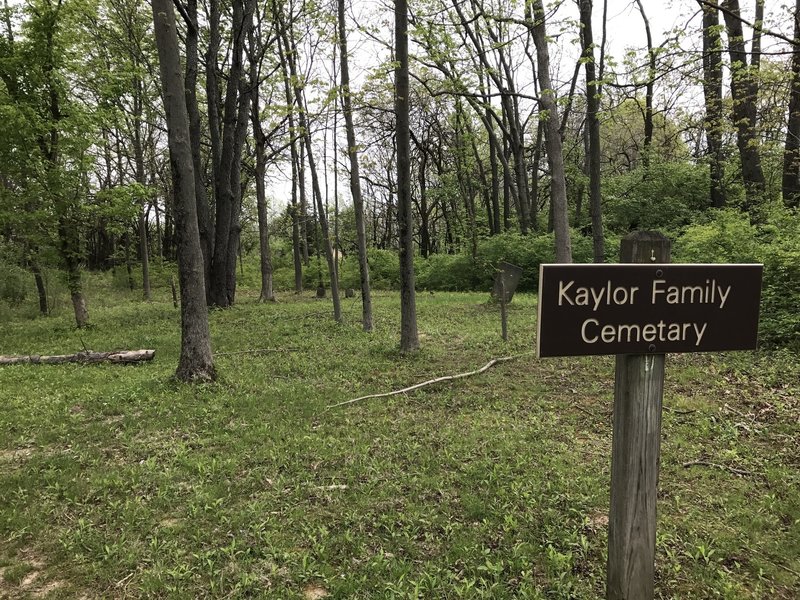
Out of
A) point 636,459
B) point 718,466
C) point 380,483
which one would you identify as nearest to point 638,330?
point 636,459

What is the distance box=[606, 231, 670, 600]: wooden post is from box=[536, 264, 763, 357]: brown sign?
112mm

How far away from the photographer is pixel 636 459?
2.23m

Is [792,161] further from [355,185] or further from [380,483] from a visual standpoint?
[380,483]

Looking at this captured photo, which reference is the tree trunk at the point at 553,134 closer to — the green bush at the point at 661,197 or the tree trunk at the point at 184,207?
the tree trunk at the point at 184,207

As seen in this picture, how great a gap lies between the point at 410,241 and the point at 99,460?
5.75 meters

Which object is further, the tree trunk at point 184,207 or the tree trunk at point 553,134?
the tree trunk at point 553,134

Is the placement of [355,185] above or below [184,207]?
above

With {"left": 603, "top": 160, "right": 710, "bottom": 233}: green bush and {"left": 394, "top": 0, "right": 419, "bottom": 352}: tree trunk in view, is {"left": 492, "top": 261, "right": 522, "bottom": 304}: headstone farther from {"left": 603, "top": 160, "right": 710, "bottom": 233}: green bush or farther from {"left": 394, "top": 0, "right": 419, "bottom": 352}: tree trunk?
{"left": 603, "top": 160, "right": 710, "bottom": 233}: green bush

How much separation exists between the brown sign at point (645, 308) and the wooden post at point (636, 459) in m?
0.11

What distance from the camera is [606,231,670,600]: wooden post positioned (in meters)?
2.13

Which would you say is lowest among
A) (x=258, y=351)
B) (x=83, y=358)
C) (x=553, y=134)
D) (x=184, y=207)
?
(x=258, y=351)

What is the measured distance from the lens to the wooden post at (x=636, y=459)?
2131 millimetres

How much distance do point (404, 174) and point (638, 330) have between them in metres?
6.93

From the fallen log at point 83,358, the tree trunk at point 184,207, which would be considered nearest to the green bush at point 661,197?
the tree trunk at point 184,207
